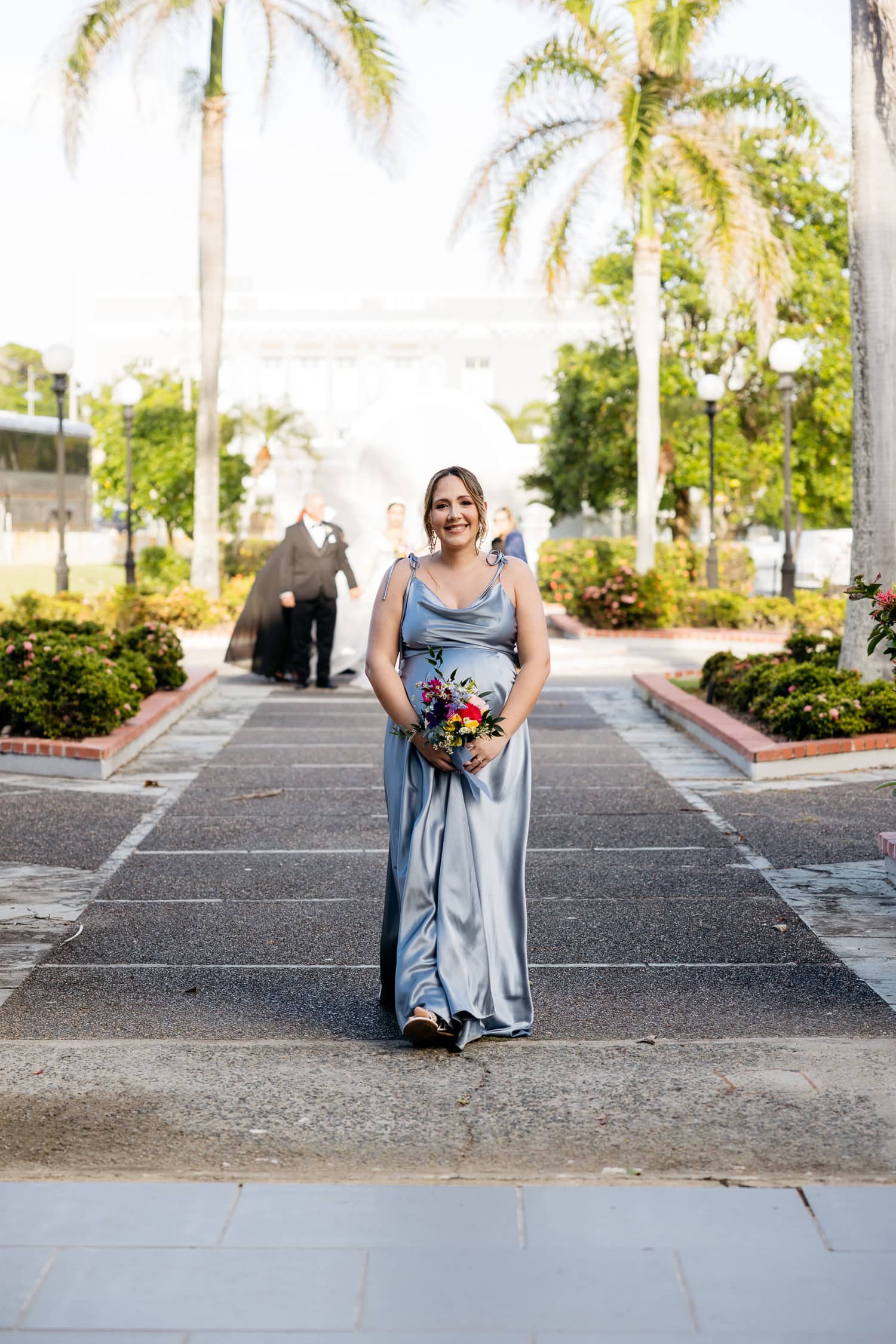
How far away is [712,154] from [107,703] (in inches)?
636

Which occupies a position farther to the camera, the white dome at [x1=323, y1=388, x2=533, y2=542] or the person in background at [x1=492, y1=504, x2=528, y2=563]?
the white dome at [x1=323, y1=388, x2=533, y2=542]

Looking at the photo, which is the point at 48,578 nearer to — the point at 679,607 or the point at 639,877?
the point at 679,607

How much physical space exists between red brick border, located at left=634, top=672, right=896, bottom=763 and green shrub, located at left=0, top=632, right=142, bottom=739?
4332 mm

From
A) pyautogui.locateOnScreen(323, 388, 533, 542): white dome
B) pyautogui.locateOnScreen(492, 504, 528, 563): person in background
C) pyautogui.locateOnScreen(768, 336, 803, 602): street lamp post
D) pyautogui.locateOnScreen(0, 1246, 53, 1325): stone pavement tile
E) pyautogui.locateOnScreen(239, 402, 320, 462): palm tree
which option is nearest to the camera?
pyautogui.locateOnScreen(0, 1246, 53, 1325): stone pavement tile

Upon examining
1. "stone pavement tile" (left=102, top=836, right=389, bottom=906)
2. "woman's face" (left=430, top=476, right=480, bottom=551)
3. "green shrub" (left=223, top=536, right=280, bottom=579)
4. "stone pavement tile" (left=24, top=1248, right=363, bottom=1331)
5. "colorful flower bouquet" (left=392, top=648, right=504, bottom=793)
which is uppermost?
"woman's face" (left=430, top=476, right=480, bottom=551)

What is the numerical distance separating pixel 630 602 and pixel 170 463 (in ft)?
64.6

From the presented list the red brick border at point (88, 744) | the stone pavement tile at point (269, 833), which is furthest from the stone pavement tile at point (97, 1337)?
the red brick border at point (88, 744)

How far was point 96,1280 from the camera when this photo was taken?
3.18 meters

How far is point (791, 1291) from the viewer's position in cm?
313

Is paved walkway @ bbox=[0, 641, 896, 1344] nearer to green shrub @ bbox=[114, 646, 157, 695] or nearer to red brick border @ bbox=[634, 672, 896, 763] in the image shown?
red brick border @ bbox=[634, 672, 896, 763]

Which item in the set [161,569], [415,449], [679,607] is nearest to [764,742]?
[679,607]

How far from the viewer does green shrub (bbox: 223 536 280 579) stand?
3023 cm

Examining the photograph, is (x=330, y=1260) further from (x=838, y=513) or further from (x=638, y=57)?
(x=838, y=513)

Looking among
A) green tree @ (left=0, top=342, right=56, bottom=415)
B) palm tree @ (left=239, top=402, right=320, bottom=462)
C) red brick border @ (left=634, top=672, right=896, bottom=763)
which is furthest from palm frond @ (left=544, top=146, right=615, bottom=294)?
green tree @ (left=0, top=342, right=56, bottom=415)
